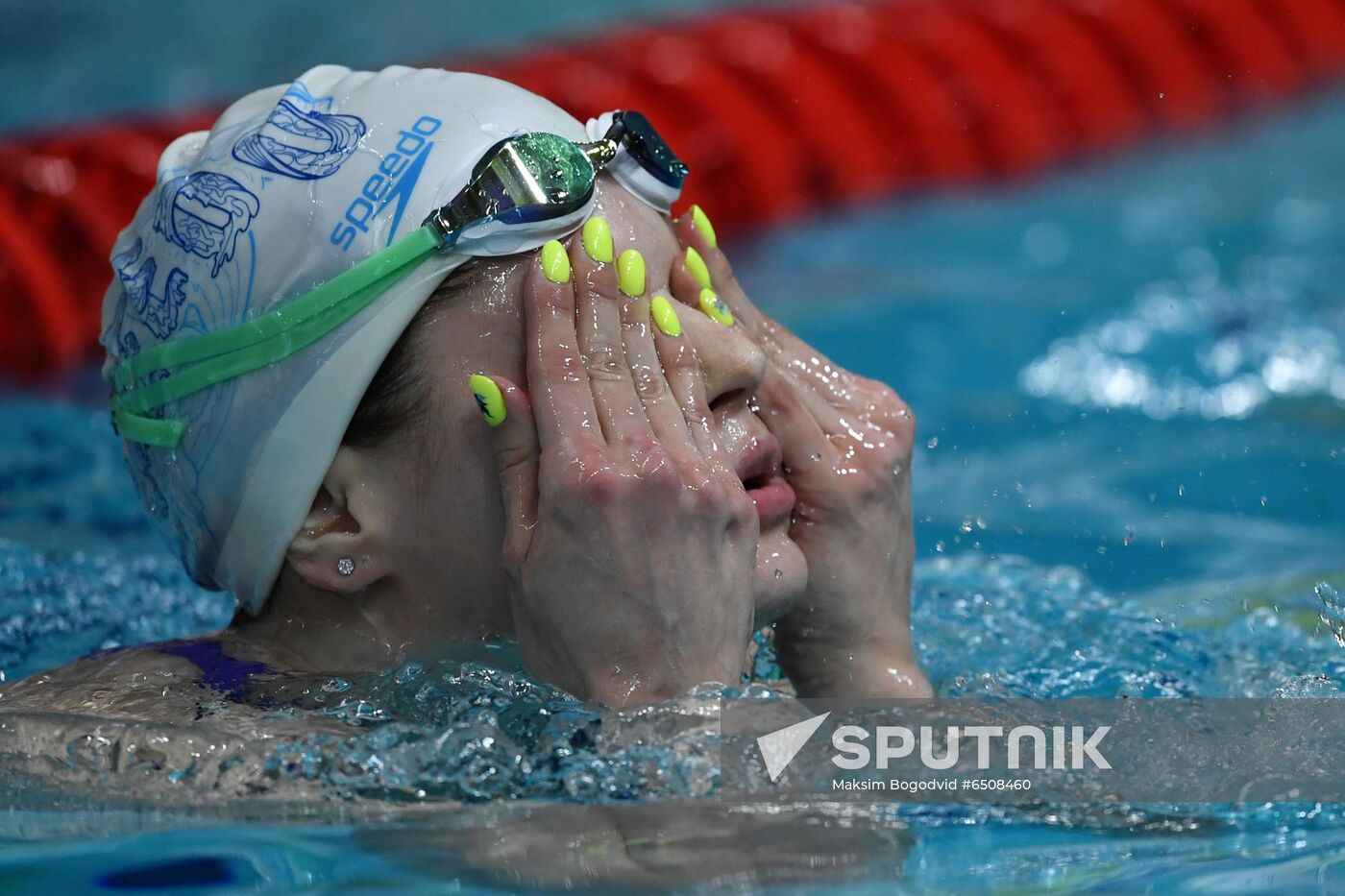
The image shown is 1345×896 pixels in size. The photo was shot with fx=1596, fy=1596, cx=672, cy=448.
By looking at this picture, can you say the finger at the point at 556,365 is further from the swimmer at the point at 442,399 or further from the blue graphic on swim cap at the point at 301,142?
the blue graphic on swim cap at the point at 301,142

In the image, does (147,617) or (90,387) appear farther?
(90,387)

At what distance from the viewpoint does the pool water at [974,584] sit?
163cm

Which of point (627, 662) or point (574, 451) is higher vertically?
point (574, 451)

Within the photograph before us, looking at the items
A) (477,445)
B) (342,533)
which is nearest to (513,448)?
(477,445)

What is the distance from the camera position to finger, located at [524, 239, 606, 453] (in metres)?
1.70

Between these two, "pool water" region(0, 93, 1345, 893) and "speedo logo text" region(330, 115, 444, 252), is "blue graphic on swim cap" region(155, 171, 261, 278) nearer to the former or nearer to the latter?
"speedo logo text" region(330, 115, 444, 252)

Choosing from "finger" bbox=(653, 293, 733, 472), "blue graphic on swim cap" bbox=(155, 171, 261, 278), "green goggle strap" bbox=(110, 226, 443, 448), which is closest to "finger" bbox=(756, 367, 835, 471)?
"finger" bbox=(653, 293, 733, 472)

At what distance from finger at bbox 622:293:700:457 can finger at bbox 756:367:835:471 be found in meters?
0.27

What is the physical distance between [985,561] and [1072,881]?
1295 mm

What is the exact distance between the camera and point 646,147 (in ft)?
6.12

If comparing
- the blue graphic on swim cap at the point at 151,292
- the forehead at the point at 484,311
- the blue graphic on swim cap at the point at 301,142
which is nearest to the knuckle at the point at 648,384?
the forehead at the point at 484,311

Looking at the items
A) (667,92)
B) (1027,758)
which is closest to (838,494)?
(1027,758)

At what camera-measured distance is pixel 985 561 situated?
2.86 metres

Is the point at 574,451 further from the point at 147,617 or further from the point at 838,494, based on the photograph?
the point at 147,617
